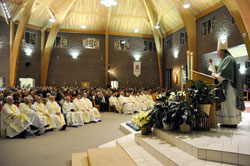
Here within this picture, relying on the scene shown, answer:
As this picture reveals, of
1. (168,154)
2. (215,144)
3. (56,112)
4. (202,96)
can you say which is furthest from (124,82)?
(215,144)

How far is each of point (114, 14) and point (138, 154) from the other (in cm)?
1691

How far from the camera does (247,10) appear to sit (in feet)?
21.5

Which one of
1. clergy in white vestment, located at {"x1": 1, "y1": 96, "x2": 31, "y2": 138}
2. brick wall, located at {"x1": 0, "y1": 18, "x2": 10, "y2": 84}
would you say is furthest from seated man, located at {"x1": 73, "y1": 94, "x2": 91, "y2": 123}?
brick wall, located at {"x1": 0, "y1": 18, "x2": 10, "y2": 84}

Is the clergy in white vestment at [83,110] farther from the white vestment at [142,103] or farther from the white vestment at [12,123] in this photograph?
the white vestment at [142,103]

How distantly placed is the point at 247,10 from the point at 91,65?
51.6 ft

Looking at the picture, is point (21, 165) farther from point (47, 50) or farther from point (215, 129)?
point (47, 50)

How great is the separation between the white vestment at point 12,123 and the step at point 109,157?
10.1 feet

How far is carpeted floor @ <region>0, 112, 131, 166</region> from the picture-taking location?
4141mm

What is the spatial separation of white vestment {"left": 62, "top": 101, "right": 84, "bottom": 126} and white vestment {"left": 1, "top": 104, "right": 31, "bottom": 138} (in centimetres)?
211

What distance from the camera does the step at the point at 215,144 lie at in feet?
8.97

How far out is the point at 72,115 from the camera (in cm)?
797

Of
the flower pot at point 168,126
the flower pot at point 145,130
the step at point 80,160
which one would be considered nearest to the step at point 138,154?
the flower pot at point 145,130

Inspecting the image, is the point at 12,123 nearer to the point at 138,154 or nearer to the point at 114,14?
the point at 138,154

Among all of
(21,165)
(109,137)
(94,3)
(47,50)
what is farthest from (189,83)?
(47,50)
